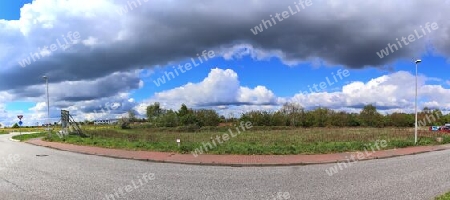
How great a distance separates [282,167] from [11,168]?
35.3 ft

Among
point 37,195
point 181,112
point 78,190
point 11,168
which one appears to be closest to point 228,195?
point 78,190

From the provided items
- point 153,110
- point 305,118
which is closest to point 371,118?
point 305,118

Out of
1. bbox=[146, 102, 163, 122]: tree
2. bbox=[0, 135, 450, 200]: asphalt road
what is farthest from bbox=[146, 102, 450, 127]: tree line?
bbox=[0, 135, 450, 200]: asphalt road

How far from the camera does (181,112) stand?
96875 mm

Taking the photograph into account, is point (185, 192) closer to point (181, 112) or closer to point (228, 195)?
point (228, 195)

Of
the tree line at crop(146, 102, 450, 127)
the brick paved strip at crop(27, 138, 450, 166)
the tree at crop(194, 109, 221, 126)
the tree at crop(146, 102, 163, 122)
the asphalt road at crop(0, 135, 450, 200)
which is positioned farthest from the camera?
the tree at crop(146, 102, 163, 122)

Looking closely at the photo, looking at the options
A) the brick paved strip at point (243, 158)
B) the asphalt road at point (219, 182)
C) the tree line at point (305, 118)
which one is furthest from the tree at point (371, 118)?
the asphalt road at point (219, 182)

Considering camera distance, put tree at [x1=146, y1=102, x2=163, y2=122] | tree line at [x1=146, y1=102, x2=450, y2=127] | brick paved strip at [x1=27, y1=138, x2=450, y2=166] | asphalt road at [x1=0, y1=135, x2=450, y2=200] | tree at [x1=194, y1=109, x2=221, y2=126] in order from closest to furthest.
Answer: asphalt road at [x1=0, y1=135, x2=450, y2=200] < brick paved strip at [x1=27, y1=138, x2=450, y2=166] < tree line at [x1=146, y1=102, x2=450, y2=127] < tree at [x1=194, y1=109, x2=221, y2=126] < tree at [x1=146, y1=102, x2=163, y2=122]

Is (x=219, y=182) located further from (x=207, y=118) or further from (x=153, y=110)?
(x=153, y=110)

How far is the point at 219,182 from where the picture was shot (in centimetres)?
1118

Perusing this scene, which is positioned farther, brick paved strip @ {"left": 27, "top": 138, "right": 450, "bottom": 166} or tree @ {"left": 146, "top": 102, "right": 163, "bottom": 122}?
tree @ {"left": 146, "top": 102, "right": 163, "bottom": 122}

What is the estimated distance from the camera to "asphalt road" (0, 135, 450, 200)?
9.19 metres

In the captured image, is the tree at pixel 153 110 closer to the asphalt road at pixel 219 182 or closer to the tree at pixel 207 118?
the tree at pixel 207 118

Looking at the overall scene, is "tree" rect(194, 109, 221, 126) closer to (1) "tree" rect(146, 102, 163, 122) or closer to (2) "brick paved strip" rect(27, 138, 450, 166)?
(1) "tree" rect(146, 102, 163, 122)
